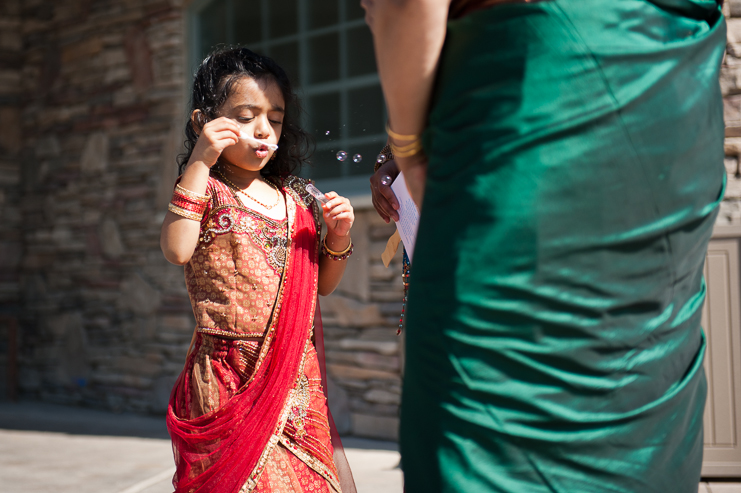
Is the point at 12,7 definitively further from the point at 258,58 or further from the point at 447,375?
the point at 447,375

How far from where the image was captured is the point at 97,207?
5.30m

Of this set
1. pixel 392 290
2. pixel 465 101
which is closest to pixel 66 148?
pixel 392 290

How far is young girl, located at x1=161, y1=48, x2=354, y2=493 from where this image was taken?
5.17ft

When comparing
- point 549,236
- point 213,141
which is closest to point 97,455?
point 213,141

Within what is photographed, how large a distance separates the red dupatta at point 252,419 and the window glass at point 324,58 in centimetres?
295

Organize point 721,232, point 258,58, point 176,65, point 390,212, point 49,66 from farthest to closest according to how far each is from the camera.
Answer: point 49,66
point 176,65
point 721,232
point 258,58
point 390,212

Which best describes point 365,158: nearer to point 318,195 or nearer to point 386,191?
point 318,195

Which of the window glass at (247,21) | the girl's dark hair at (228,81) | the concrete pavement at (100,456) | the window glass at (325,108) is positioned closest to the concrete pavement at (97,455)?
the concrete pavement at (100,456)

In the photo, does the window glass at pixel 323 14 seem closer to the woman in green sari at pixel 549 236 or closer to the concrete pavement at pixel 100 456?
the concrete pavement at pixel 100 456

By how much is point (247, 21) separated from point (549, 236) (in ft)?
14.7

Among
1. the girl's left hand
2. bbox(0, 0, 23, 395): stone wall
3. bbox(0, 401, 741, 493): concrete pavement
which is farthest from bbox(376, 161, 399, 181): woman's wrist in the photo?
bbox(0, 0, 23, 395): stone wall

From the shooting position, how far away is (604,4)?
0.81 m

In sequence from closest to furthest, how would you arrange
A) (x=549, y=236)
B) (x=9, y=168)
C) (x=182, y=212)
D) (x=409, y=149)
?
(x=549, y=236) → (x=409, y=149) → (x=182, y=212) → (x=9, y=168)

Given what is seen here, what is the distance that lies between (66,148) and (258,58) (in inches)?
168
